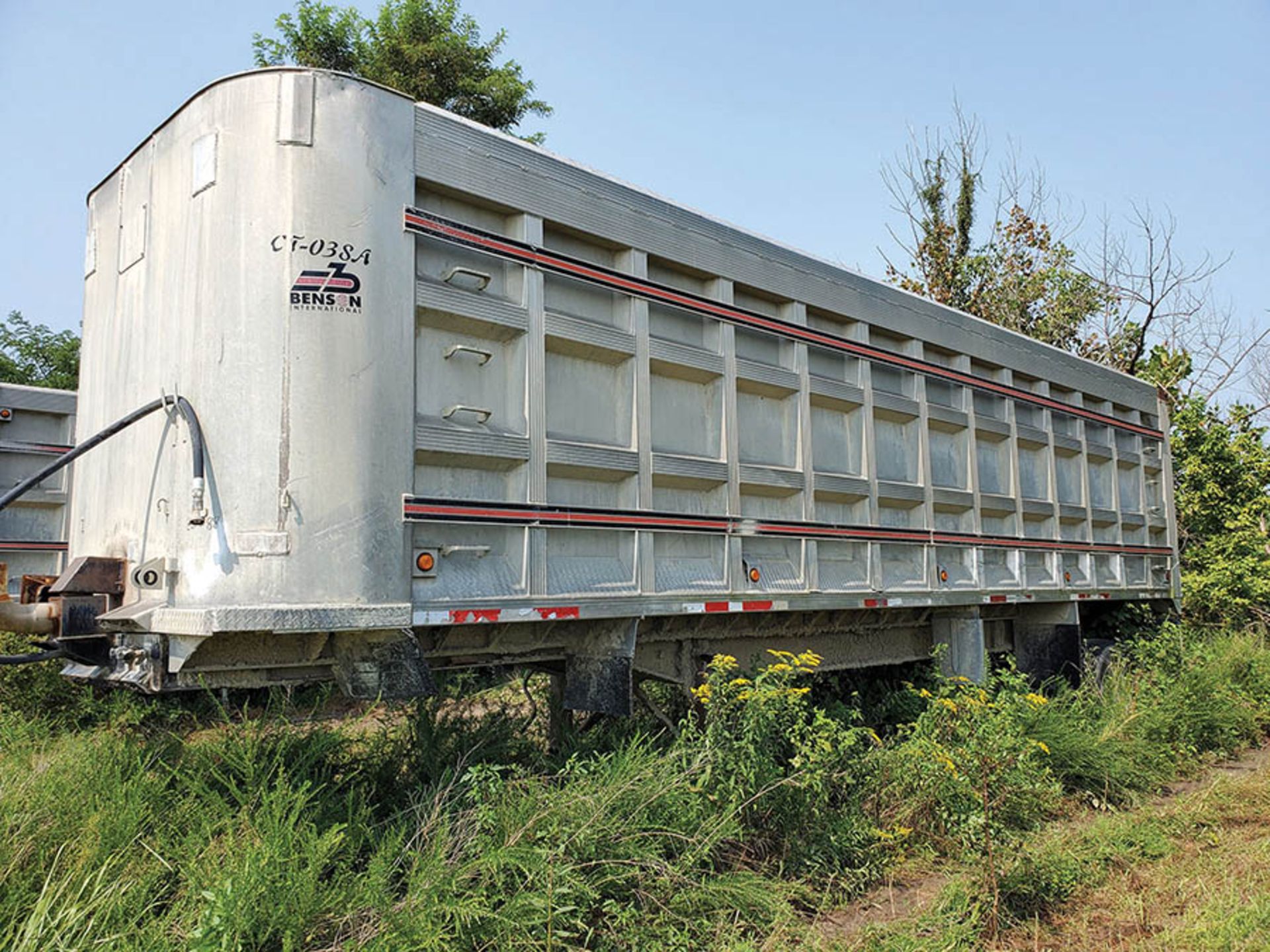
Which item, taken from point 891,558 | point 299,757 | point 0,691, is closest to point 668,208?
point 891,558

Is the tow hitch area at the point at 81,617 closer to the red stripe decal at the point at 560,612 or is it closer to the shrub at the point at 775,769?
the red stripe decal at the point at 560,612

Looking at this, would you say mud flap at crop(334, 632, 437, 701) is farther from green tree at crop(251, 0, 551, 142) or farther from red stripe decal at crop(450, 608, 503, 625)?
green tree at crop(251, 0, 551, 142)

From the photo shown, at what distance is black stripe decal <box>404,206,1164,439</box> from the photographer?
4703mm

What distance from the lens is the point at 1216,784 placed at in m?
7.08

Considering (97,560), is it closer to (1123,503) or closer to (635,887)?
(635,887)

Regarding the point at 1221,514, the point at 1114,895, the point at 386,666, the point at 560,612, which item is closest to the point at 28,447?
the point at 386,666

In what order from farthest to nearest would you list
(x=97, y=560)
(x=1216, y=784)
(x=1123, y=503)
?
(x=1123, y=503), (x=1216, y=784), (x=97, y=560)

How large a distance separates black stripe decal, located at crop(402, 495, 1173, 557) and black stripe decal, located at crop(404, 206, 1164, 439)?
1.18 m

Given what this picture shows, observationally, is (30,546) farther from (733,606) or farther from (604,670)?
(733,606)

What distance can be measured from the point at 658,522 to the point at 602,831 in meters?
1.68

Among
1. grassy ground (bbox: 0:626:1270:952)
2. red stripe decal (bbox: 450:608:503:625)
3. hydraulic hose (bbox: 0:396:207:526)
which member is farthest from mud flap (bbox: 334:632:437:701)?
hydraulic hose (bbox: 0:396:207:526)

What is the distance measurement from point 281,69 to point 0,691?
5.54 meters

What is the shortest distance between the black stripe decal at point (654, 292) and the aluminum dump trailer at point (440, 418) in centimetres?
2

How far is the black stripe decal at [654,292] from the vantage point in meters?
4.70
